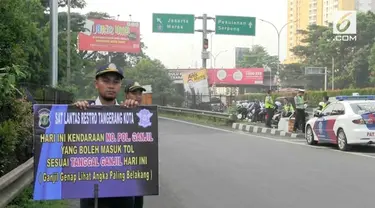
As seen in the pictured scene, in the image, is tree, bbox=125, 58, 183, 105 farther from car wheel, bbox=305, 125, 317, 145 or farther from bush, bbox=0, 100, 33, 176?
bush, bbox=0, 100, 33, 176

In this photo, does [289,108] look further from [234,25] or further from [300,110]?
[234,25]

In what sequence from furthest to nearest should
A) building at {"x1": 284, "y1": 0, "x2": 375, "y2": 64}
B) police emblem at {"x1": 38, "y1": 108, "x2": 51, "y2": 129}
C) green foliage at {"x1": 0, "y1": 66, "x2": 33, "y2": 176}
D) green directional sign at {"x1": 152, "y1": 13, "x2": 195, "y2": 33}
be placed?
building at {"x1": 284, "y1": 0, "x2": 375, "y2": 64}, green directional sign at {"x1": 152, "y1": 13, "x2": 195, "y2": 33}, green foliage at {"x1": 0, "y1": 66, "x2": 33, "y2": 176}, police emblem at {"x1": 38, "y1": 108, "x2": 51, "y2": 129}

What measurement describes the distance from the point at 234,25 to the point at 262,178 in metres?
28.5

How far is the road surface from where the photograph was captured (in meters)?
7.01

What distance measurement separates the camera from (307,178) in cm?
888

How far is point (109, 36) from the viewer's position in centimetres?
5025

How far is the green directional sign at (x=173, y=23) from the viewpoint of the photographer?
116 ft

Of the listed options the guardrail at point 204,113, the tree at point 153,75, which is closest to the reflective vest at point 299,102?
the guardrail at point 204,113

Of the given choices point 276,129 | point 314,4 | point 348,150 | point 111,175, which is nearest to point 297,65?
point 314,4

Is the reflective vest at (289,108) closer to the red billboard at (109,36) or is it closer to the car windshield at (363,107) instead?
the car windshield at (363,107)

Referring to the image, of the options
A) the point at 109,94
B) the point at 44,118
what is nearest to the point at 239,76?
the point at 109,94

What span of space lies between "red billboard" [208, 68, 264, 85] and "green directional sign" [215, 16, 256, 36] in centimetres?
3588

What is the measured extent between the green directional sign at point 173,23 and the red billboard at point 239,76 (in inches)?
1473

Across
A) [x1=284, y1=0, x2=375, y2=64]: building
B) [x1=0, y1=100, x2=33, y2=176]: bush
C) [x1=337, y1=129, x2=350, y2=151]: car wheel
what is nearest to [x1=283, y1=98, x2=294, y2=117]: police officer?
[x1=337, y1=129, x2=350, y2=151]: car wheel
